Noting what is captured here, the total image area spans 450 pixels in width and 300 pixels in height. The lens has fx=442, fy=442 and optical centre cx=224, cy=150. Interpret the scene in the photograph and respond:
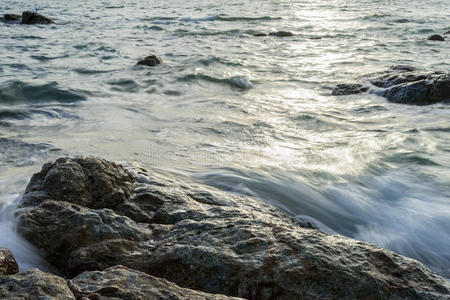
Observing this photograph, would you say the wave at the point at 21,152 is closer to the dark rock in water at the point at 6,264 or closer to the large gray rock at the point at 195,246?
the large gray rock at the point at 195,246

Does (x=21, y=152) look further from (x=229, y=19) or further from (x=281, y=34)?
(x=229, y=19)

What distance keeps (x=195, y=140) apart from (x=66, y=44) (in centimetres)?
972

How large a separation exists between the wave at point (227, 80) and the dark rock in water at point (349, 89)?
5.37 feet

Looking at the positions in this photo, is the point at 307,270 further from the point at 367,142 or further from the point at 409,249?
the point at 367,142

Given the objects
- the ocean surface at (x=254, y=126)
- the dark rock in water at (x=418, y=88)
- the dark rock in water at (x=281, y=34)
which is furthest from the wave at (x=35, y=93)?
the dark rock in water at (x=281, y=34)

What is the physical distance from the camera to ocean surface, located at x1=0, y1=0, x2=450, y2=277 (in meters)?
3.84

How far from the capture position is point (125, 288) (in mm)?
1854

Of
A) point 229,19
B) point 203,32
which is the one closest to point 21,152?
point 203,32

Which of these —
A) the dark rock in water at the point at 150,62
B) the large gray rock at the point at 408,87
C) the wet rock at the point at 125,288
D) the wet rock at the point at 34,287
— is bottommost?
the dark rock in water at the point at 150,62

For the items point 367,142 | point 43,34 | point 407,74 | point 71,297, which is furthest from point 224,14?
point 71,297

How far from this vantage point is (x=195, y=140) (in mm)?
5387

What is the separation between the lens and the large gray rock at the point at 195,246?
2078 mm

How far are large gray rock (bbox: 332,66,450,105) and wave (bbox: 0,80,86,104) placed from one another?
4.68 meters

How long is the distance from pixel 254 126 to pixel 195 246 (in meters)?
3.81
